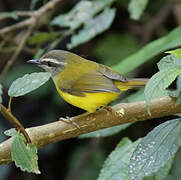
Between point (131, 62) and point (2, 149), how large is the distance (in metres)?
1.44

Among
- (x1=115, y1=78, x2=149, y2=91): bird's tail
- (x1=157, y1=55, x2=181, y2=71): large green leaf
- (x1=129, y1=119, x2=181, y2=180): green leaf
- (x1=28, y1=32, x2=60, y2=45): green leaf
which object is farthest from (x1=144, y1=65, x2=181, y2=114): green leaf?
(x1=28, y1=32, x2=60, y2=45): green leaf

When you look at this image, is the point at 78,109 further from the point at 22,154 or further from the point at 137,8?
the point at 22,154

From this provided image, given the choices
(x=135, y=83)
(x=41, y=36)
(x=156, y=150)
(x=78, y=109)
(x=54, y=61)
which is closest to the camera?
(x=156, y=150)

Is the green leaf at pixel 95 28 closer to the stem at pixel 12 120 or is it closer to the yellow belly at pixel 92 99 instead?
the yellow belly at pixel 92 99

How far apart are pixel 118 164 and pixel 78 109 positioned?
98.1 inches

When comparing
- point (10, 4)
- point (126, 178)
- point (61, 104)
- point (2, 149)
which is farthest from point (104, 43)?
point (2, 149)

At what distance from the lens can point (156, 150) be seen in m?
1.68

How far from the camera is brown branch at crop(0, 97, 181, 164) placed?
1707 mm

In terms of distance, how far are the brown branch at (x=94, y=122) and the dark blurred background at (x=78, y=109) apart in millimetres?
2283

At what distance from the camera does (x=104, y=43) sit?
4.76 m

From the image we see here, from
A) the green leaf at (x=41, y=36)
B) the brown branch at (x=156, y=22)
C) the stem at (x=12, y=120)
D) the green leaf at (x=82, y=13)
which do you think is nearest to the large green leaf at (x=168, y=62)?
the stem at (x=12, y=120)

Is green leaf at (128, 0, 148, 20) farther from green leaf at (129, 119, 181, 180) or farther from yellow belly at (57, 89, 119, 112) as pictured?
green leaf at (129, 119, 181, 180)

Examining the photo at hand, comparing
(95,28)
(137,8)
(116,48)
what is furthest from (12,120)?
(116,48)

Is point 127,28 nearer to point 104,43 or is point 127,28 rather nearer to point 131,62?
point 104,43
